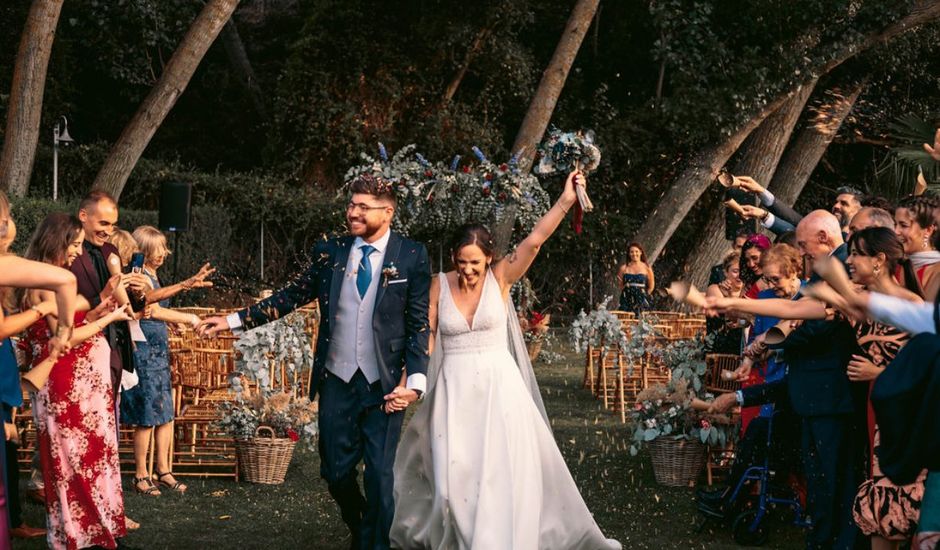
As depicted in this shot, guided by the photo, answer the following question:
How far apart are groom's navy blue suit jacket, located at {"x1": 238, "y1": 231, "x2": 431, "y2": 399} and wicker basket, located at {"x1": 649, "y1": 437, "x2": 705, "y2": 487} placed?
9.75 ft

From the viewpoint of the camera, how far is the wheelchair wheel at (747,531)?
23.7 ft

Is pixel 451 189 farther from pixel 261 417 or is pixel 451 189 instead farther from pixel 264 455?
pixel 264 455

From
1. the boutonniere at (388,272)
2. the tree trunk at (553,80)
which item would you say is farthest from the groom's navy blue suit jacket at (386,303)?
the tree trunk at (553,80)

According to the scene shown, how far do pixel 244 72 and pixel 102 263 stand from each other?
18.8 metres

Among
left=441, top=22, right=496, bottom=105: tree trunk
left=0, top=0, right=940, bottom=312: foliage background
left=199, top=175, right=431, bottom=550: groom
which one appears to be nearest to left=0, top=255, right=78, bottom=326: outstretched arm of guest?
left=199, top=175, right=431, bottom=550: groom

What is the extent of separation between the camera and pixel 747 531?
7.25 meters

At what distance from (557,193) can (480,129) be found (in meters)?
2.07

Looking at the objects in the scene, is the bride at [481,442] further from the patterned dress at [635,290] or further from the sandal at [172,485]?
the patterned dress at [635,290]

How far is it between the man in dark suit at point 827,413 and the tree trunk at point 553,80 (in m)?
13.5

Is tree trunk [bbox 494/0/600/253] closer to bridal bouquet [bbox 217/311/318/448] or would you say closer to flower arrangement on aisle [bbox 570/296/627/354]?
flower arrangement on aisle [bbox 570/296/627/354]

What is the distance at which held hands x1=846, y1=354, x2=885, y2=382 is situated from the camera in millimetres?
5500

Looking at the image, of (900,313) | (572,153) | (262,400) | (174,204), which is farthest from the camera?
(174,204)

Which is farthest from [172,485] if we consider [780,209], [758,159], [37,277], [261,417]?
[758,159]

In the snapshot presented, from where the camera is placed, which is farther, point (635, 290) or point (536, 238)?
point (635, 290)
